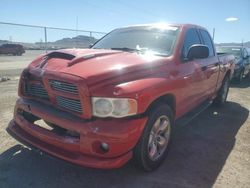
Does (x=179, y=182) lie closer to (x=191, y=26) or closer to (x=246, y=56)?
(x=191, y=26)

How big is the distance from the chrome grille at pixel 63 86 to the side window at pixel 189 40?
1.92 metres

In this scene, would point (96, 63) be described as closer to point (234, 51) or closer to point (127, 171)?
point (127, 171)

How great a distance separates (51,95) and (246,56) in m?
11.4

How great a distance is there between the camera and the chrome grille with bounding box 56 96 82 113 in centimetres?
293

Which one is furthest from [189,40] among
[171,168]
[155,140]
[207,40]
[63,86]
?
[63,86]

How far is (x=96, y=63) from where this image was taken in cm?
326

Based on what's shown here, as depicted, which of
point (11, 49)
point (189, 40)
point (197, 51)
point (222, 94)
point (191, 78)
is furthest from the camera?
point (11, 49)

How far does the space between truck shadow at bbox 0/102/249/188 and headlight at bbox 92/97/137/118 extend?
0.77 metres

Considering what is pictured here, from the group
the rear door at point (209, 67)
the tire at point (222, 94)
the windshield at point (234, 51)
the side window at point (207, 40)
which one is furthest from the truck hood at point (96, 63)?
the windshield at point (234, 51)

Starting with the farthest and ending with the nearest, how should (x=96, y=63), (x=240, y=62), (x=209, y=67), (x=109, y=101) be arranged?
(x=240, y=62) → (x=209, y=67) → (x=96, y=63) → (x=109, y=101)

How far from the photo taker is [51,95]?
10.4 ft

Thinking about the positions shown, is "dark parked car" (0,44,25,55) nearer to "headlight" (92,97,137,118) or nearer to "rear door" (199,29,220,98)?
"rear door" (199,29,220,98)

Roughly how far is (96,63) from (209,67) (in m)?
2.64

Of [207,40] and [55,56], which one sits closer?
[55,56]
